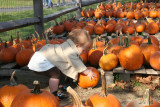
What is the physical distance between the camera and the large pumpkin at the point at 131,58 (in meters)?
3.31

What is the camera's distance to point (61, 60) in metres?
3.00

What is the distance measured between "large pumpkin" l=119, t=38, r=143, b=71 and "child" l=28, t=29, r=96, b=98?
0.69 m

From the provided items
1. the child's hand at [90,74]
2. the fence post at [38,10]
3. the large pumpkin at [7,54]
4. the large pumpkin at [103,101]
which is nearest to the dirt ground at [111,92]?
the child's hand at [90,74]

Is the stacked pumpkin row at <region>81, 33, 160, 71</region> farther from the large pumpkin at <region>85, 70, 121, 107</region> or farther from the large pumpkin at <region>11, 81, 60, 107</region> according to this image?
the large pumpkin at <region>11, 81, 60, 107</region>

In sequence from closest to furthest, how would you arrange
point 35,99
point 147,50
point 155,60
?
point 35,99, point 155,60, point 147,50

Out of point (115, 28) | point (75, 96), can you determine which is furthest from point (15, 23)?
point (75, 96)

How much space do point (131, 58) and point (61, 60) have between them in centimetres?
117

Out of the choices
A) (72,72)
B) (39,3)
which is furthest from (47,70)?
Result: (39,3)

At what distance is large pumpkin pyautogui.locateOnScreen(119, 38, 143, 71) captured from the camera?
3.31 metres

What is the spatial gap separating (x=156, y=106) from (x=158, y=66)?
6.28ft

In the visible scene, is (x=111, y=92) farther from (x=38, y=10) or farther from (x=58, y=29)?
(x=58, y=29)

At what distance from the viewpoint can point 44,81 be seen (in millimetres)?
3656

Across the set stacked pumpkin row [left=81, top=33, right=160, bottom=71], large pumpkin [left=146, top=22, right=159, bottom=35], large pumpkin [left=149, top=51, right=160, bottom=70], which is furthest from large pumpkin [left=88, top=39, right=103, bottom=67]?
large pumpkin [left=146, top=22, right=159, bottom=35]

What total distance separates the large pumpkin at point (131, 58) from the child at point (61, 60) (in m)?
0.69
